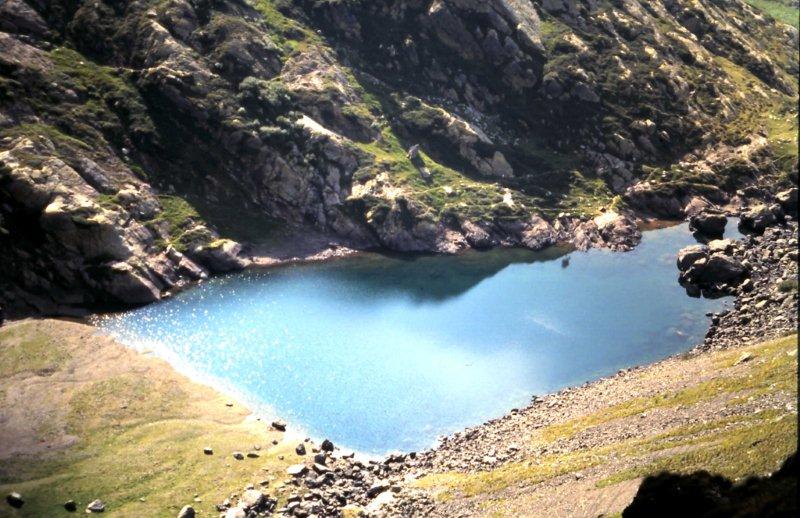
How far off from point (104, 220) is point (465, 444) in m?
82.2

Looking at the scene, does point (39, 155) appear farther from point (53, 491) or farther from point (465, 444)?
point (465, 444)

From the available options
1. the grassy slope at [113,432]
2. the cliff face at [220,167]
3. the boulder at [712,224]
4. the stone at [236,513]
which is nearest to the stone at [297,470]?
the grassy slope at [113,432]

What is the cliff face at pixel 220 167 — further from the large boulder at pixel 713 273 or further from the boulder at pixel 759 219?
the large boulder at pixel 713 273

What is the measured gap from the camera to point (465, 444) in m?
95.5

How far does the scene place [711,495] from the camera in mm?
51188

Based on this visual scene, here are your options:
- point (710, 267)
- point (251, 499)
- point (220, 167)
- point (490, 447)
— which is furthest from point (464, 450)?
point (220, 167)

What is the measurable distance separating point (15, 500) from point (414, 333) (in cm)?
6853

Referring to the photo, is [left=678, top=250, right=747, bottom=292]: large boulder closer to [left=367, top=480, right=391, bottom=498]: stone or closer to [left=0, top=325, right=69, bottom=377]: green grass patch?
[left=367, top=480, right=391, bottom=498]: stone

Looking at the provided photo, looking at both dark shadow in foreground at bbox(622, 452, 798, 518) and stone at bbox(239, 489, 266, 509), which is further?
stone at bbox(239, 489, 266, 509)

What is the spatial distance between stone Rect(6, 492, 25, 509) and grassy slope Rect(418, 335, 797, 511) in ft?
136

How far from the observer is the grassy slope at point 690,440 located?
61750 mm

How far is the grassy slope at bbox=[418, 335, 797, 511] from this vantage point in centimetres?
6175

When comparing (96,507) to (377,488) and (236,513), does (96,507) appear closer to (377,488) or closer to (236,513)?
(236,513)

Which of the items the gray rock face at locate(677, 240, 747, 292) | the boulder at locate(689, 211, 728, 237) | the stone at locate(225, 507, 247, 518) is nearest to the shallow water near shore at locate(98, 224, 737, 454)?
the gray rock face at locate(677, 240, 747, 292)
